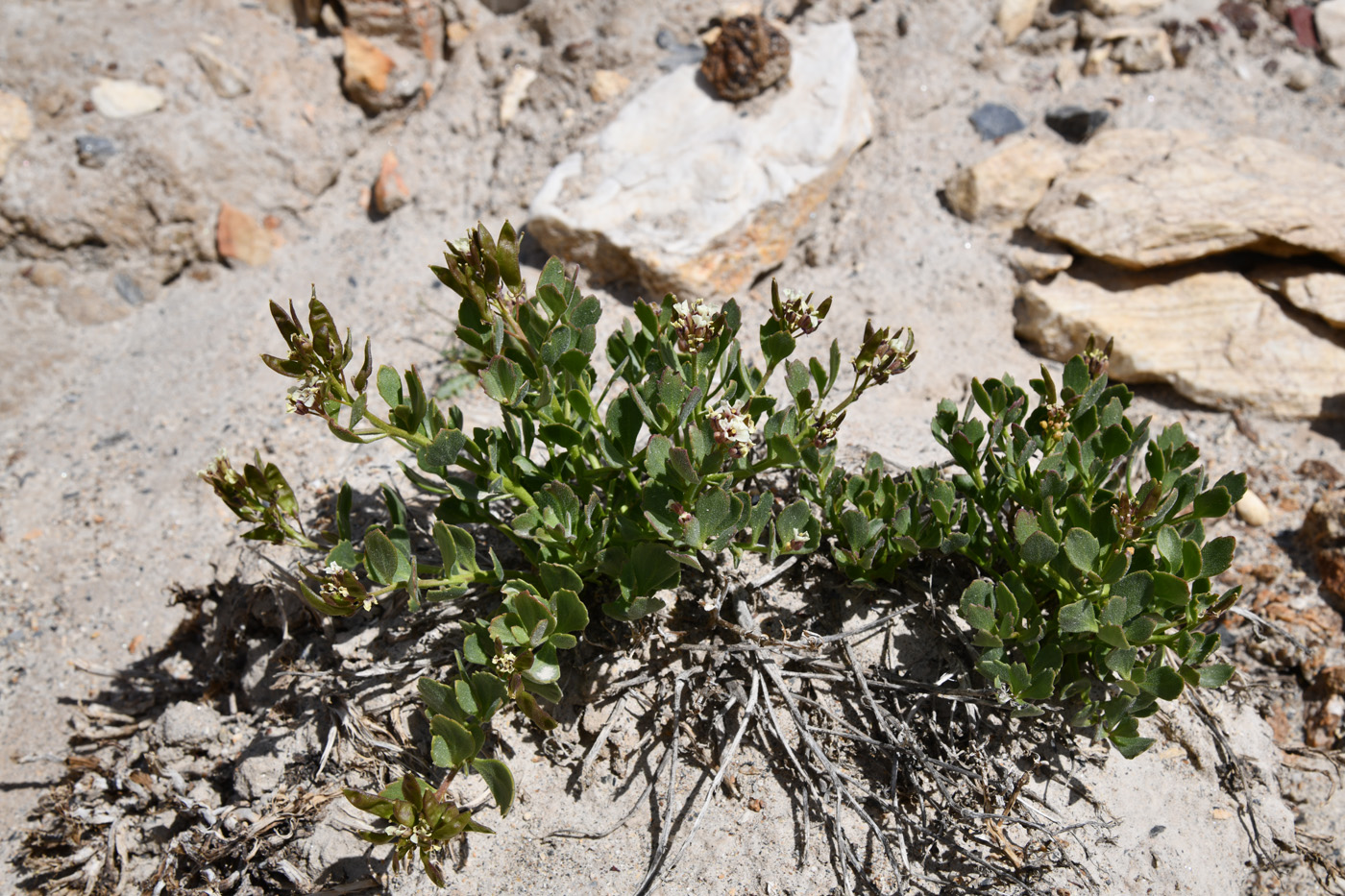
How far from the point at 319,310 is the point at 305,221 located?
325 cm

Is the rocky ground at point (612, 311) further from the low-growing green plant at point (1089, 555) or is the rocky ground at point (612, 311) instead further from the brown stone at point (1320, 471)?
the low-growing green plant at point (1089, 555)

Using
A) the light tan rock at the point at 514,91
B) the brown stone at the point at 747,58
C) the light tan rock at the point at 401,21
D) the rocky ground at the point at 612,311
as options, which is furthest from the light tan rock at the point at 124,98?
the brown stone at the point at 747,58

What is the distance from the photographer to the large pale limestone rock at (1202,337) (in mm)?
3871

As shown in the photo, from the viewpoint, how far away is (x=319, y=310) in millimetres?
2066

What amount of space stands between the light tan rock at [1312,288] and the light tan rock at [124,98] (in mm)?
5657

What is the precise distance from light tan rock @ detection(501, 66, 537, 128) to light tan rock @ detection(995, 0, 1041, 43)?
267cm

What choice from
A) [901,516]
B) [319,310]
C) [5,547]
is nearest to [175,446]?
[5,547]

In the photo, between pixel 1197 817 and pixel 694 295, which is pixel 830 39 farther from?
pixel 1197 817

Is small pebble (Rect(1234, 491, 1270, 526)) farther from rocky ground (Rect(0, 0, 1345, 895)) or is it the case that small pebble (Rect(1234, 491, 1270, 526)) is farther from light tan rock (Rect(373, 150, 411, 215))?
light tan rock (Rect(373, 150, 411, 215))

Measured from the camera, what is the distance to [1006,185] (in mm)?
4387

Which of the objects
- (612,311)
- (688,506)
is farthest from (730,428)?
(612,311)

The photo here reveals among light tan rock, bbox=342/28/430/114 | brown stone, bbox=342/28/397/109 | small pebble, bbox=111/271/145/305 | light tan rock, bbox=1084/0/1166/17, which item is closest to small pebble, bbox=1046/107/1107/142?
light tan rock, bbox=1084/0/1166/17

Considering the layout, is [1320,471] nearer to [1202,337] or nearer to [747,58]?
[1202,337]

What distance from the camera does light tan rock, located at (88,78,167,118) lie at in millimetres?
4645
